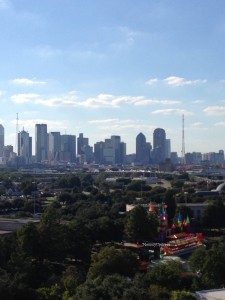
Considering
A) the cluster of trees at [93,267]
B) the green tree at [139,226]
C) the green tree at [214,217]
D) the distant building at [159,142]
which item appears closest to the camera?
the cluster of trees at [93,267]

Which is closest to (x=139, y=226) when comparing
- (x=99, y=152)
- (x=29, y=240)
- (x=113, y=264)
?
(x=29, y=240)

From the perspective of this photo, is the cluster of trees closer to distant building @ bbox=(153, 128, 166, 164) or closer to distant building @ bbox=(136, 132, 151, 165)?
Result: distant building @ bbox=(136, 132, 151, 165)

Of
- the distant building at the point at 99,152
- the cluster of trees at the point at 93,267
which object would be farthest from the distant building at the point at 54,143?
the cluster of trees at the point at 93,267

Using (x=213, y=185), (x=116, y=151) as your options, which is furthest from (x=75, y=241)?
(x=116, y=151)

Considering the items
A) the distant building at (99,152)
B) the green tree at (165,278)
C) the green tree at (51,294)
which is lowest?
the green tree at (51,294)

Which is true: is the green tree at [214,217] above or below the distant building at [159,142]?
below

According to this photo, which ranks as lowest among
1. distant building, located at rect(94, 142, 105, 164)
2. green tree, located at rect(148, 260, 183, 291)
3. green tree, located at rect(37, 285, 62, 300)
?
green tree, located at rect(37, 285, 62, 300)

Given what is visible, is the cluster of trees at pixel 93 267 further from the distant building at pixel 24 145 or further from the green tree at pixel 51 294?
the distant building at pixel 24 145

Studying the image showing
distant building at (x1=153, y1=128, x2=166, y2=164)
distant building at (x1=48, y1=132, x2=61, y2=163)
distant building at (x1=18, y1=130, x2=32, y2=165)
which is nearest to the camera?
distant building at (x1=18, y1=130, x2=32, y2=165)

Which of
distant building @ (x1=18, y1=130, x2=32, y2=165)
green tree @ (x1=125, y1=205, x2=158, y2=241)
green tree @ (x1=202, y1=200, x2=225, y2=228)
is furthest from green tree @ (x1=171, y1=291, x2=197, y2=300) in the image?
distant building @ (x1=18, y1=130, x2=32, y2=165)

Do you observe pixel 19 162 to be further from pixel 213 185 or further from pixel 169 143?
pixel 213 185

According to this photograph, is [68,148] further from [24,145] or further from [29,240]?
[29,240]
